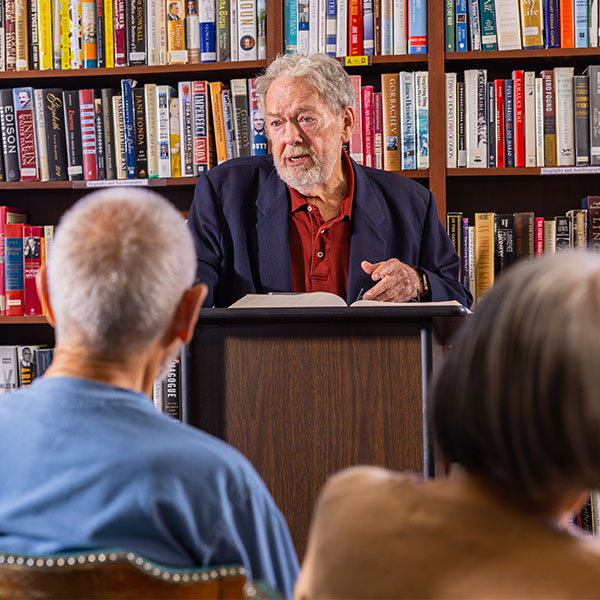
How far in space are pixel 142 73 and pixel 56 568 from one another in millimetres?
2404

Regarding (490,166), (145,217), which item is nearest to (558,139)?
(490,166)

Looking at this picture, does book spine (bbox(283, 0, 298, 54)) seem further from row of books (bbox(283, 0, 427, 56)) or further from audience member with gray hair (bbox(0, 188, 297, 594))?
audience member with gray hair (bbox(0, 188, 297, 594))

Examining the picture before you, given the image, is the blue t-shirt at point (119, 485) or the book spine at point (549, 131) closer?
the blue t-shirt at point (119, 485)

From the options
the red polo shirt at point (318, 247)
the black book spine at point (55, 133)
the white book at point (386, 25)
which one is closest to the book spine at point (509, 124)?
the white book at point (386, 25)

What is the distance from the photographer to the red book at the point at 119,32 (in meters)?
2.79

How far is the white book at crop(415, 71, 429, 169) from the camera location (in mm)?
2672

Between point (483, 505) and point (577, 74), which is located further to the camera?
point (577, 74)

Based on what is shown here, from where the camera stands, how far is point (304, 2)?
2719 millimetres

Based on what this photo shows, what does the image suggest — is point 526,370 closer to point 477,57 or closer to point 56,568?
point 56,568

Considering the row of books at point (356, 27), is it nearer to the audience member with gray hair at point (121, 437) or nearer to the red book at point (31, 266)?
the red book at point (31, 266)

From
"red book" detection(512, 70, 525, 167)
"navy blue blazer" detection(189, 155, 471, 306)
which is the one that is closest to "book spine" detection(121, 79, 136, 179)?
"navy blue blazer" detection(189, 155, 471, 306)

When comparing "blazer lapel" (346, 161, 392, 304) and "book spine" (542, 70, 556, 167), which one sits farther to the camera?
"book spine" (542, 70, 556, 167)

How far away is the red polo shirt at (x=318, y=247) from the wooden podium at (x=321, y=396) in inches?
35.0

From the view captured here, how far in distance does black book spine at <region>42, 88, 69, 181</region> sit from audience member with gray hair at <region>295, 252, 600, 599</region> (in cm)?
247
